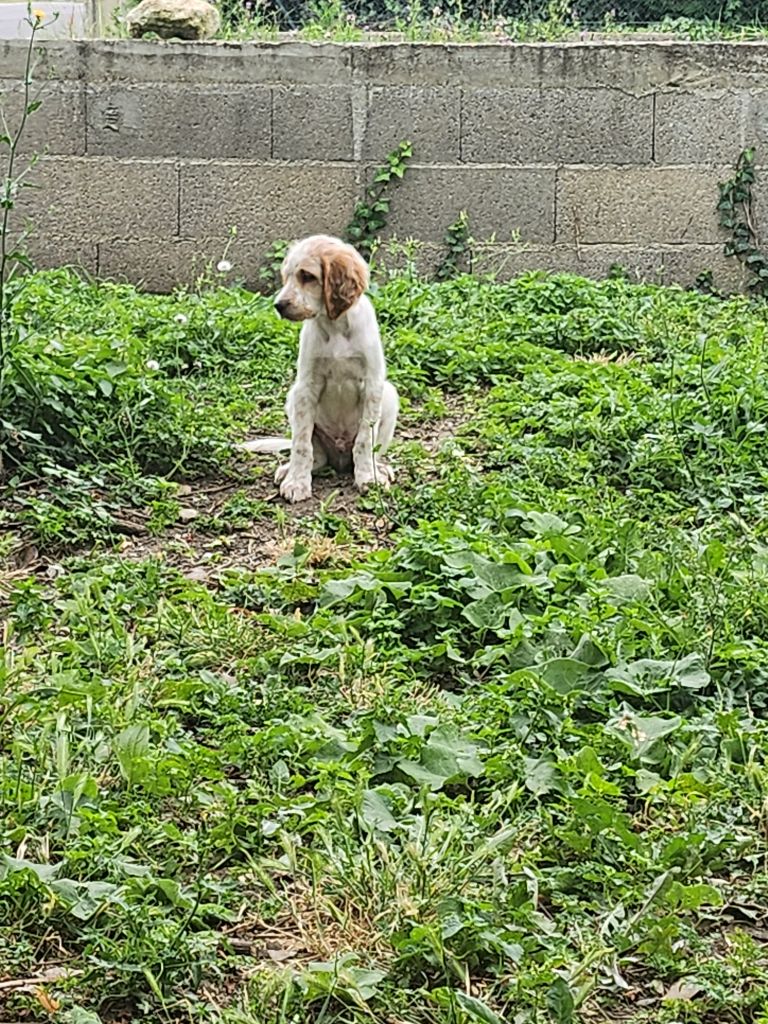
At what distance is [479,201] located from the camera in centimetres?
875

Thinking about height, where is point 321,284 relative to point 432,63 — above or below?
below

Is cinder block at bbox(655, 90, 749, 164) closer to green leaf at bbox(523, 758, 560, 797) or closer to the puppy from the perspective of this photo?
the puppy

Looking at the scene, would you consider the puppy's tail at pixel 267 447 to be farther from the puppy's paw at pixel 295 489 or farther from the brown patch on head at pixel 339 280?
the brown patch on head at pixel 339 280

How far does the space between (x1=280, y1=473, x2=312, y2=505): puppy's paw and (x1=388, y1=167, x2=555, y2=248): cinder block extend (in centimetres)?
367

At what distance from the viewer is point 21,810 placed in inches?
116

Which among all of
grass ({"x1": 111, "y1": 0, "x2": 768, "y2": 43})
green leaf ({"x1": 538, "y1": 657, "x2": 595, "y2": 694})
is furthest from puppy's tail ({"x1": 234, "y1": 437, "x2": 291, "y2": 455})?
grass ({"x1": 111, "y1": 0, "x2": 768, "y2": 43})

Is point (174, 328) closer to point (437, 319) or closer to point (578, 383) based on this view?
point (437, 319)

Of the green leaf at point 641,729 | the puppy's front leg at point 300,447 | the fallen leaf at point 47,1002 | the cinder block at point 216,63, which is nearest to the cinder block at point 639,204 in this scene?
the cinder block at point 216,63

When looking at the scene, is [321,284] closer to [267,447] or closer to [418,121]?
[267,447]

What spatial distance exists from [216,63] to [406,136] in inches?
48.6

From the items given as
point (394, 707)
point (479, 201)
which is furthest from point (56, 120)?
point (394, 707)

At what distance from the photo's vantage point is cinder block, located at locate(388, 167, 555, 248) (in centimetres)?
872

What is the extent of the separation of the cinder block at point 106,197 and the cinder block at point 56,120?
0.28 feet

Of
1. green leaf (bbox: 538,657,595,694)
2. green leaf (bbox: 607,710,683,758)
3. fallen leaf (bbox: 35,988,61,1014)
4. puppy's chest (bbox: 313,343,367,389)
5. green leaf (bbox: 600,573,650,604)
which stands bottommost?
fallen leaf (bbox: 35,988,61,1014)
